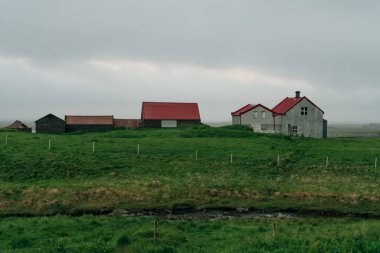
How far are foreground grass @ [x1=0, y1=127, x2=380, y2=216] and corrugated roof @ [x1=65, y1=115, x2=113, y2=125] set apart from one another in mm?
23364

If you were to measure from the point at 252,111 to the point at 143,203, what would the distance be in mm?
49539

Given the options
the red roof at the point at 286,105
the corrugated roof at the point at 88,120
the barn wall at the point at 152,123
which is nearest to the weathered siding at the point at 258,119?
the red roof at the point at 286,105

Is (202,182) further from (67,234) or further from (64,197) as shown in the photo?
(67,234)

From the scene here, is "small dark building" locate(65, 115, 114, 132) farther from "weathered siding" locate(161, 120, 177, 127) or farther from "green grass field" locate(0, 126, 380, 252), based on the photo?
"green grass field" locate(0, 126, 380, 252)

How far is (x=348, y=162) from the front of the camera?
43031 millimetres

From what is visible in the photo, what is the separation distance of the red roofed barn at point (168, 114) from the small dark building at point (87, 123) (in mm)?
7436

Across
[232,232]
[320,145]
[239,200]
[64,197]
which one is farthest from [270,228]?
[320,145]

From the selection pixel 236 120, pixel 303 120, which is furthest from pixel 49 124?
pixel 303 120

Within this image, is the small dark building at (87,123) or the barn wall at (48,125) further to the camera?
the small dark building at (87,123)

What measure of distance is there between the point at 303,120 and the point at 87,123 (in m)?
40.6

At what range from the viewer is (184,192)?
31.1 m

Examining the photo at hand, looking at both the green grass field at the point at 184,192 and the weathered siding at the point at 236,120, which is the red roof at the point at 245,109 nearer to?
the weathered siding at the point at 236,120

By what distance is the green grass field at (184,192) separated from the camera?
1791 centimetres

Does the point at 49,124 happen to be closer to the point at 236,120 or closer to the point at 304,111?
the point at 236,120
